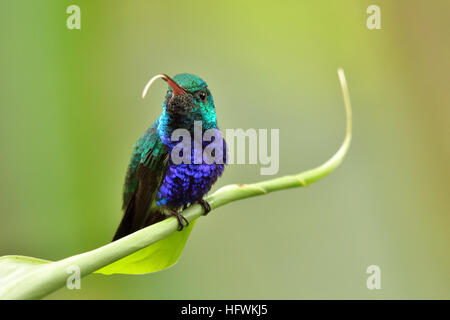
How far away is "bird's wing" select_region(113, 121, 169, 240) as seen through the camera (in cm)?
125

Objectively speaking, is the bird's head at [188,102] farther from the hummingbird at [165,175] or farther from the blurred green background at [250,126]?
the blurred green background at [250,126]

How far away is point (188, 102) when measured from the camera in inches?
45.8

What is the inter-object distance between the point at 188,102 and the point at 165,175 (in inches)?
9.7

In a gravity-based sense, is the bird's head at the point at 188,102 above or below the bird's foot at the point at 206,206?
above

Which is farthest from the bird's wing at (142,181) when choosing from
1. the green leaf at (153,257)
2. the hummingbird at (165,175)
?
the green leaf at (153,257)

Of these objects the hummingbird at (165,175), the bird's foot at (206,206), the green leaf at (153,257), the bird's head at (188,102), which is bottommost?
the green leaf at (153,257)

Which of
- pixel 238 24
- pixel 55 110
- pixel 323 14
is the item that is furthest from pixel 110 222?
pixel 323 14

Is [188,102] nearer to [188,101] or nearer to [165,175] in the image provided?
[188,101]

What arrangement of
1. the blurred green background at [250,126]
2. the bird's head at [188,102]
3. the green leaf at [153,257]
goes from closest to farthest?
the green leaf at [153,257], the bird's head at [188,102], the blurred green background at [250,126]

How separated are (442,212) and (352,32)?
41.6 inches

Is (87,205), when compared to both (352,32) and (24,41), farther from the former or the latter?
(352,32)

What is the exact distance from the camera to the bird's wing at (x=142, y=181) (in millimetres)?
1247

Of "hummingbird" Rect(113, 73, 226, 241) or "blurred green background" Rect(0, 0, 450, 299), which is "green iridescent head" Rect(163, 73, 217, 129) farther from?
"blurred green background" Rect(0, 0, 450, 299)

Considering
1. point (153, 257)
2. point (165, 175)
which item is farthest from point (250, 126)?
point (153, 257)
